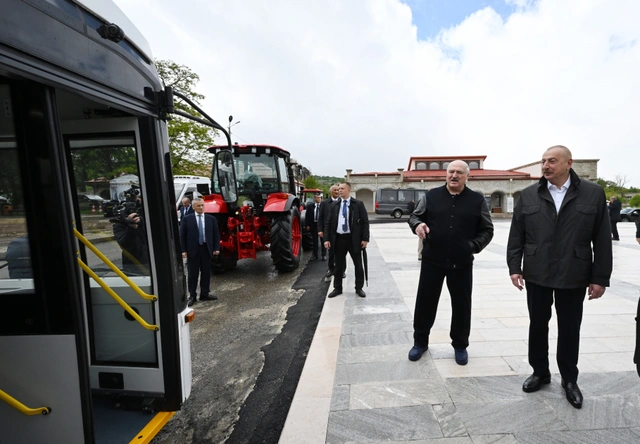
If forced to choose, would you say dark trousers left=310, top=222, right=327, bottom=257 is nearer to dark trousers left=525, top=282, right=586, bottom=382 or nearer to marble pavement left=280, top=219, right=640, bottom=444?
marble pavement left=280, top=219, right=640, bottom=444

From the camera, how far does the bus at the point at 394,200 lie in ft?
87.1

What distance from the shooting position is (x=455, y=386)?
2711 millimetres

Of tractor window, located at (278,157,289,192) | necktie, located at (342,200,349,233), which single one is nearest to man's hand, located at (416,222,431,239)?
necktie, located at (342,200,349,233)

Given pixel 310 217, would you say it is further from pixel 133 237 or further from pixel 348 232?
pixel 133 237

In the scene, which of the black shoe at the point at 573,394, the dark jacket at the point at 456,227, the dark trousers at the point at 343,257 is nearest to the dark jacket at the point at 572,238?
the dark jacket at the point at 456,227

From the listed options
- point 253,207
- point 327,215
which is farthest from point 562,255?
point 253,207

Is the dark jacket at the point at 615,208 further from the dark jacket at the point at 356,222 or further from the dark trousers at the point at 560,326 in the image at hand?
the dark trousers at the point at 560,326

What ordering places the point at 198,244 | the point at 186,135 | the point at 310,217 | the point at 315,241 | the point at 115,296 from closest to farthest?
the point at 115,296 < the point at 198,244 < the point at 315,241 < the point at 310,217 < the point at 186,135

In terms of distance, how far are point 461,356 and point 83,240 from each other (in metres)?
2.98

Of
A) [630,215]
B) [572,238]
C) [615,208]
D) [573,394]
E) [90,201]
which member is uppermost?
[90,201]

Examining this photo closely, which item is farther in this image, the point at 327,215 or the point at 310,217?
the point at 310,217

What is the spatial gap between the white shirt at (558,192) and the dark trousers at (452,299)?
2.74 feet

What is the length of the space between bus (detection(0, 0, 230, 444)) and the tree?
17.0 meters

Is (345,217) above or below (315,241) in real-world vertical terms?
above
